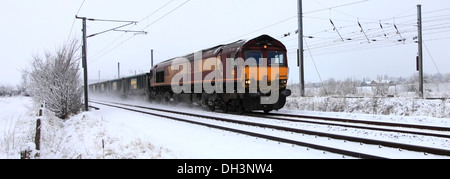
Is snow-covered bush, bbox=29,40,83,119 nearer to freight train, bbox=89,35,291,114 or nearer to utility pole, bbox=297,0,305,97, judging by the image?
freight train, bbox=89,35,291,114

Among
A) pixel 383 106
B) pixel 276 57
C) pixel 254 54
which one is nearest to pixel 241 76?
pixel 254 54

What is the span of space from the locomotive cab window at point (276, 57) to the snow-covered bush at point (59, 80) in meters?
9.95

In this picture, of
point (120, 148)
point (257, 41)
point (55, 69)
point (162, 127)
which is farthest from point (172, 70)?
point (120, 148)

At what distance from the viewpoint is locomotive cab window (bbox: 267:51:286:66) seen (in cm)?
1473

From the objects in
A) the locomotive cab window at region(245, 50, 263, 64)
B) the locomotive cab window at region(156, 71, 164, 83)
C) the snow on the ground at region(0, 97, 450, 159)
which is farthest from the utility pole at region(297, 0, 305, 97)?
the locomotive cab window at region(156, 71, 164, 83)

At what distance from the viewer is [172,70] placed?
22.0 m

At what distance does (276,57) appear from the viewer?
14914mm

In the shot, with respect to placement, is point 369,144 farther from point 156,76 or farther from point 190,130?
point 156,76

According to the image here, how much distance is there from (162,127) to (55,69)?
8.48 meters

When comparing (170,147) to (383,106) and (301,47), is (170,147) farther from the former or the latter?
(301,47)

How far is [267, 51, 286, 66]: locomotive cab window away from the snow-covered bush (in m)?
9.95

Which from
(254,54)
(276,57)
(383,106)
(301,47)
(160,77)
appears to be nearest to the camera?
(254,54)

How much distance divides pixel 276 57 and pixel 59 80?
1064 centimetres
